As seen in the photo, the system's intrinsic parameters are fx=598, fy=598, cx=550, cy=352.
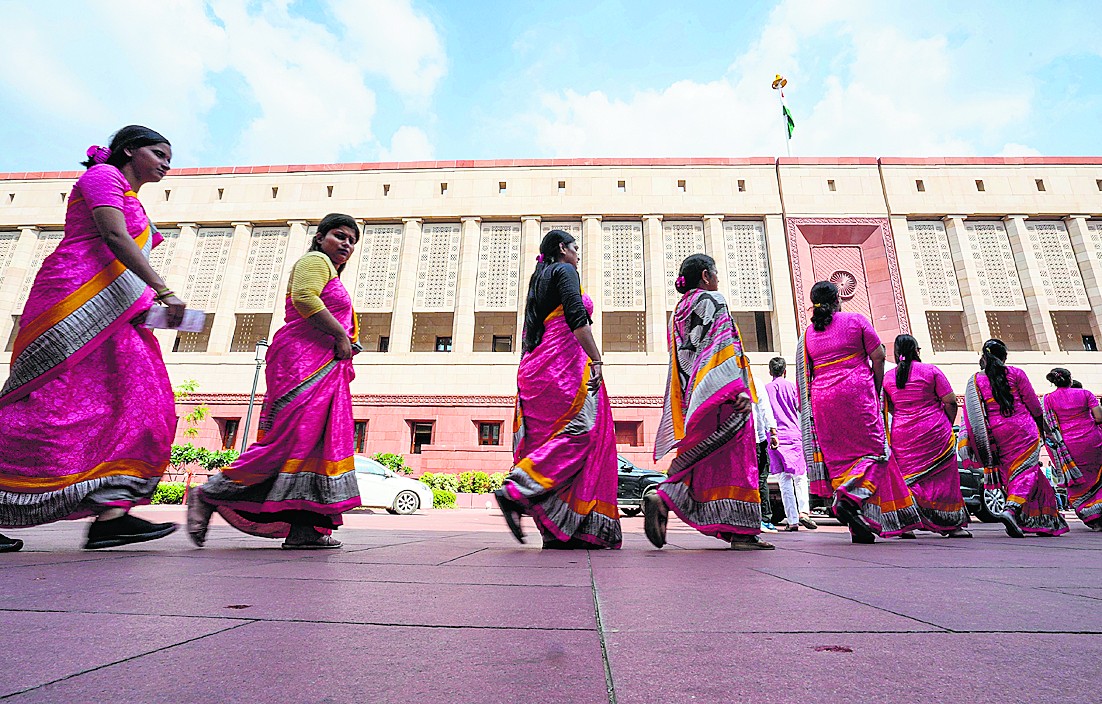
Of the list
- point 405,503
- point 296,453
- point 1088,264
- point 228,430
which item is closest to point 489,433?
point 405,503

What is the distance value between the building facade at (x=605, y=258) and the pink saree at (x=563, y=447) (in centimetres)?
1452

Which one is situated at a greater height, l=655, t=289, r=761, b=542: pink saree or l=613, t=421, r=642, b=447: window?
l=613, t=421, r=642, b=447: window

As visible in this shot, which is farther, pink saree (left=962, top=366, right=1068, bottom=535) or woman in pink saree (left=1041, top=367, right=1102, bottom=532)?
woman in pink saree (left=1041, top=367, right=1102, bottom=532)

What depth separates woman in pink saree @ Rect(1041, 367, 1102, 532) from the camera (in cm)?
537

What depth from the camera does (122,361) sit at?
2.52m

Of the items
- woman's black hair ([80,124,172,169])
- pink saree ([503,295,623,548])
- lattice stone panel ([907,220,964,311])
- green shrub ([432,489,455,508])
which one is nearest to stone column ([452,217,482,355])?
green shrub ([432,489,455,508])

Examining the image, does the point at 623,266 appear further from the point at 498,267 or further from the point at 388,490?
the point at 388,490

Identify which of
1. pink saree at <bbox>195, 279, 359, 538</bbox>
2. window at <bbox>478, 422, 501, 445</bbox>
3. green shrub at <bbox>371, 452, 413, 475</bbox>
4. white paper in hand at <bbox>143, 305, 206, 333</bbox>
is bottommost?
pink saree at <bbox>195, 279, 359, 538</bbox>

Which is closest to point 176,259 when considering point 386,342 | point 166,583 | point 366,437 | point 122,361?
point 386,342

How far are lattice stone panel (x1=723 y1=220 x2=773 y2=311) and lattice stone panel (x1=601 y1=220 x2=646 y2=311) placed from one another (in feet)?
9.49

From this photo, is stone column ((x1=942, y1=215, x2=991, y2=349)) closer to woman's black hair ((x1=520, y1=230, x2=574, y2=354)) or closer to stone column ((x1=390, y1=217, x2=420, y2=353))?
stone column ((x1=390, y1=217, x2=420, y2=353))

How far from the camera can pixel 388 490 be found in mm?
10469

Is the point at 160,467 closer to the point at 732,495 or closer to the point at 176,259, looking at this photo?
the point at 732,495

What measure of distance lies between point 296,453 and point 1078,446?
260 inches
